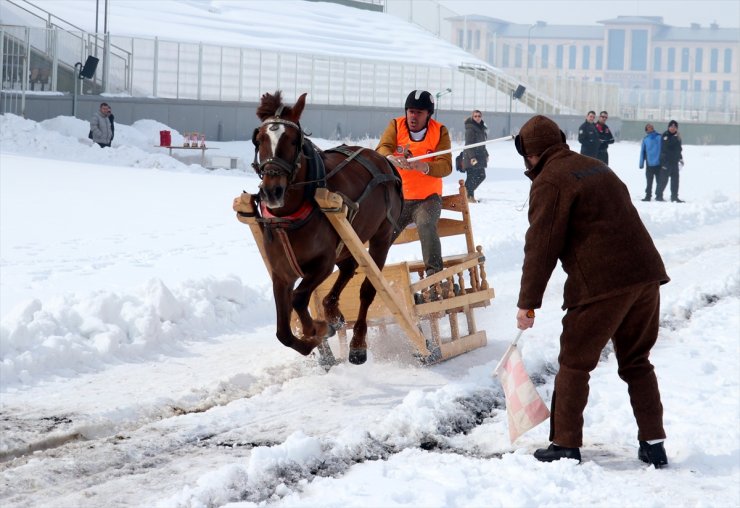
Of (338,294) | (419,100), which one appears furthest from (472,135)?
(338,294)

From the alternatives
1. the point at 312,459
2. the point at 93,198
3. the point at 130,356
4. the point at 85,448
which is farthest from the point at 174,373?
the point at 93,198

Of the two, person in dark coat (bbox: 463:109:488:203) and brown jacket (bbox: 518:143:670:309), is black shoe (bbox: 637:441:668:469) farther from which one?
person in dark coat (bbox: 463:109:488:203)

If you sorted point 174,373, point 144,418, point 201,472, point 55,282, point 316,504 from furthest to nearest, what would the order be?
point 55,282, point 174,373, point 144,418, point 201,472, point 316,504

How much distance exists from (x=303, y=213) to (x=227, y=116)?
26.1 m

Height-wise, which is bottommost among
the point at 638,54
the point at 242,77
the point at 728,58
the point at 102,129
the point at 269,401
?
the point at 269,401

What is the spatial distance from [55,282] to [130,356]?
3.02 m

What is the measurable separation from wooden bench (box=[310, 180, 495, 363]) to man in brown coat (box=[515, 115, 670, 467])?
1.99 meters

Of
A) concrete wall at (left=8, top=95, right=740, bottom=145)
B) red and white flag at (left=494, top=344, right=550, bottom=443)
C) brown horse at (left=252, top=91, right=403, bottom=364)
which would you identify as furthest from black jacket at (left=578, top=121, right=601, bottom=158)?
red and white flag at (left=494, top=344, right=550, bottom=443)

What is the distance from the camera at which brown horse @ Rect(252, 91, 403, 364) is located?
7242 millimetres

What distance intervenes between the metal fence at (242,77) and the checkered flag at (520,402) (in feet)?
Result: 63.5

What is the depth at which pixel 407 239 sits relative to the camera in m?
9.87

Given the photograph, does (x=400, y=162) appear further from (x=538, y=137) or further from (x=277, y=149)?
(x=538, y=137)

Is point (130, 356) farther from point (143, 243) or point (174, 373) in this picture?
point (143, 243)

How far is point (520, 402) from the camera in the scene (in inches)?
247
